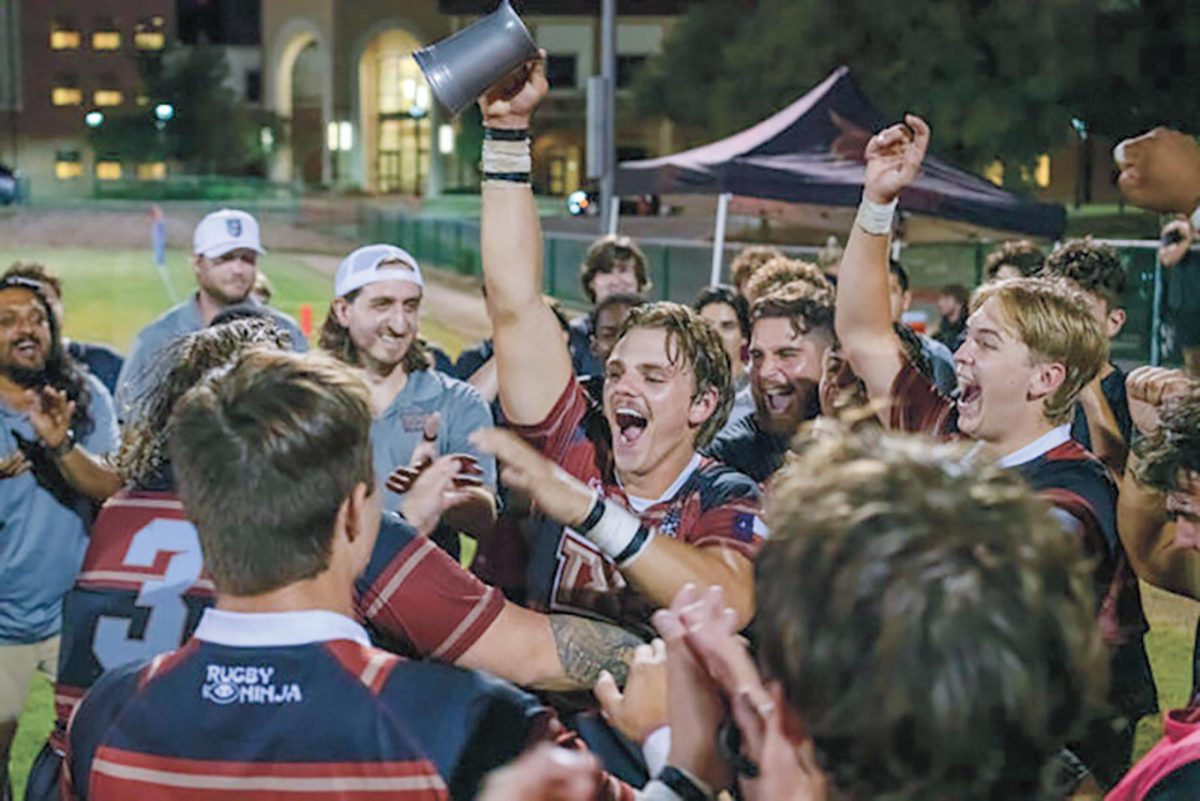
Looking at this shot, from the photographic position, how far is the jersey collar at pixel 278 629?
90.8 inches

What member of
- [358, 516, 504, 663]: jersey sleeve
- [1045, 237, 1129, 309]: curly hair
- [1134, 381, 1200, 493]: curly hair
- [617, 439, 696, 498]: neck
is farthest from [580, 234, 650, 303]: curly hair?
[358, 516, 504, 663]: jersey sleeve

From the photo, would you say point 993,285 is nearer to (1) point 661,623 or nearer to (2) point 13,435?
(1) point 661,623

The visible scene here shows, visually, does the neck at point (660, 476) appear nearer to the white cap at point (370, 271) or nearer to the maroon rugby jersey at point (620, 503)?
the maroon rugby jersey at point (620, 503)

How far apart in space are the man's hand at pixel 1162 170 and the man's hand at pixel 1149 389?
83 cm

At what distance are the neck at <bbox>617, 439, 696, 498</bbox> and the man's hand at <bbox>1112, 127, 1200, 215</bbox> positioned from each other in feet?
4.15

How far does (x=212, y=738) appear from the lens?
7.44 feet

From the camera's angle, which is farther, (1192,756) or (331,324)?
(331,324)

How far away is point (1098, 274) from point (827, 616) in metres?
5.17

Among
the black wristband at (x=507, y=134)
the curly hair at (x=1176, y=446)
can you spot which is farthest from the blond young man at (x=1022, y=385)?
the black wristband at (x=507, y=134)

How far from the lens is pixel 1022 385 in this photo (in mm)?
3926

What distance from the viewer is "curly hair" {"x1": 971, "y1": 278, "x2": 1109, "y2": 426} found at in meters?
3.93

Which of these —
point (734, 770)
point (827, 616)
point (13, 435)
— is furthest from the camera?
point (13, 435)

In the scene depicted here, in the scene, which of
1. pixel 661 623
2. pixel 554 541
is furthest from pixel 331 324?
pixel 661 623

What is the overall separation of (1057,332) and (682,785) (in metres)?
2.29
